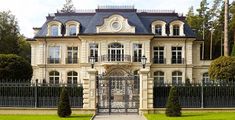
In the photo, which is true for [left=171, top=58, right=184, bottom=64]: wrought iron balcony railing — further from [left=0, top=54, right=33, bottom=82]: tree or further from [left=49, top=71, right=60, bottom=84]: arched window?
[left=0, top=54, right=33, bottom=82]: tree

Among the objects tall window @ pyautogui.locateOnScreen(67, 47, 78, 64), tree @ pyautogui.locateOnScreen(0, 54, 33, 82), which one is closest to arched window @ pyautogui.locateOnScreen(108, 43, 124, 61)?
tall window @ pyautogui.locateOnScreen(67, 47, 78, 64)

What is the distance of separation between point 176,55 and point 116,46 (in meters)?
6.13

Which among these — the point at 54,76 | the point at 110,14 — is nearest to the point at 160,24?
the point at 110,14

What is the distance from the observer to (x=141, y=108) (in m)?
25.5

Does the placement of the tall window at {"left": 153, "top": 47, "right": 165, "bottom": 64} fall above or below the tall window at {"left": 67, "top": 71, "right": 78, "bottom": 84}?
above

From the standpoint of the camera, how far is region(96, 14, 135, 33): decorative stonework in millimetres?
47156

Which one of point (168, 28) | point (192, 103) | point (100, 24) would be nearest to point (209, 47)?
point (168, 28)

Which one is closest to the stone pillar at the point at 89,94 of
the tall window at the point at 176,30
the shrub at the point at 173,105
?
the shrub at the point at 173,105

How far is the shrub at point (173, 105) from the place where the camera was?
23.6 m

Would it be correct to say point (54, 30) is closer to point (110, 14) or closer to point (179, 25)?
point (110, 14)

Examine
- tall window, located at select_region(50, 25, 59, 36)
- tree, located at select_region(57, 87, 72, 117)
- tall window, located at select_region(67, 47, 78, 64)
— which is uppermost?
tall window, located at select_region(50, 25, 59, 36)

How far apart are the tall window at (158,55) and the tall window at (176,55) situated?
1020 millimetres

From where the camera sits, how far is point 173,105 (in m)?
23.7

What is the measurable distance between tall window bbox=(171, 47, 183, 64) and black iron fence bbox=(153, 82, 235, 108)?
22.8 meters
